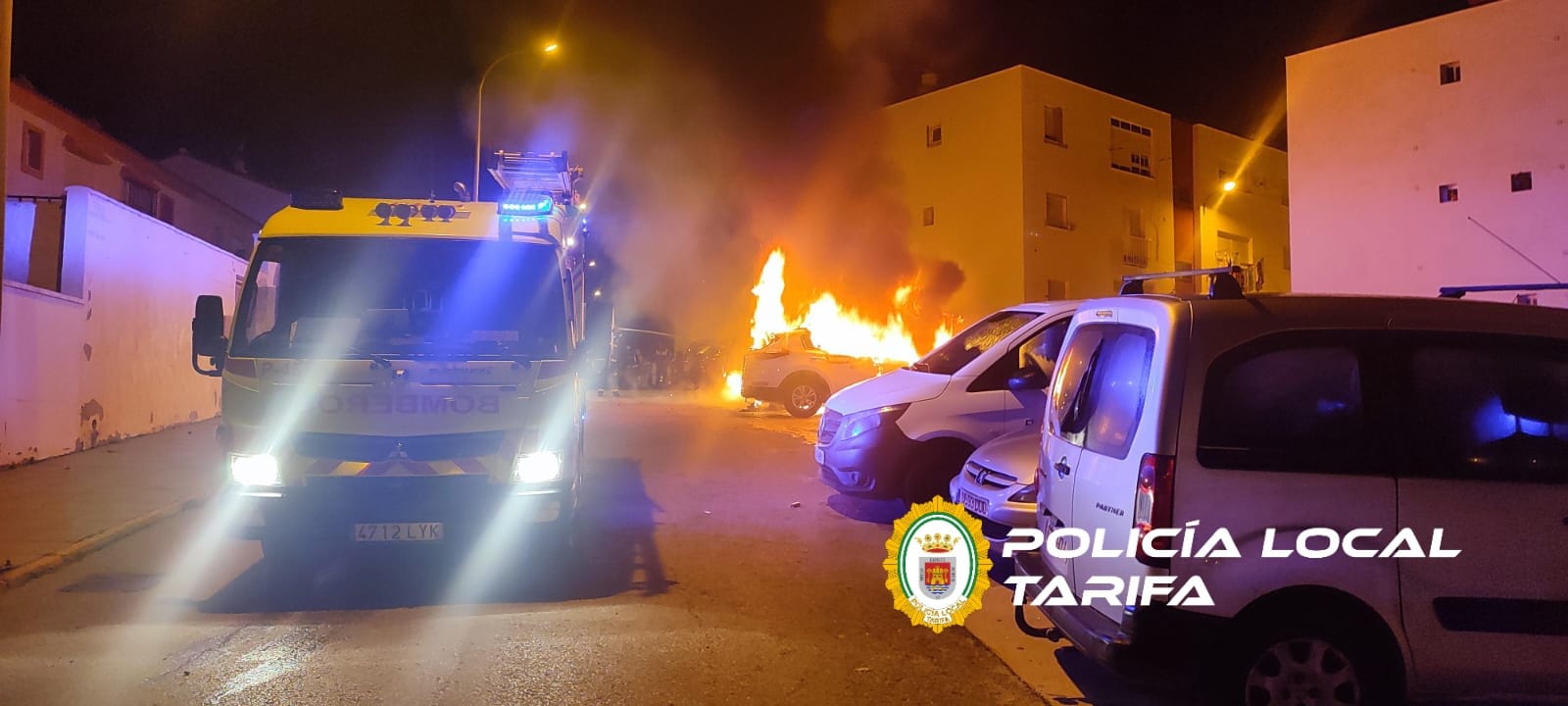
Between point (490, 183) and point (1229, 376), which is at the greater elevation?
point (490, 183)

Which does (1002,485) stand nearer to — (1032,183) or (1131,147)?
(1032,183)

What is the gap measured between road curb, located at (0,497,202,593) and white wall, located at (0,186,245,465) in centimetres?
324

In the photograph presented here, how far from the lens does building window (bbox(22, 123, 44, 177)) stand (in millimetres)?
20094

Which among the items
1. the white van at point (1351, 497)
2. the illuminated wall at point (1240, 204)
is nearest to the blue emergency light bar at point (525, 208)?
the white van at point (1351, 497)

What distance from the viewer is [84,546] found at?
6809mm

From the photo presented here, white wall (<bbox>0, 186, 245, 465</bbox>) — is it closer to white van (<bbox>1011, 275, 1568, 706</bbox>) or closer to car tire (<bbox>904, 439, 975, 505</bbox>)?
car tire (<bbox>904, 439, 975, 505</bbox>)

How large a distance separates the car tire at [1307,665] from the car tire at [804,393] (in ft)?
46.2

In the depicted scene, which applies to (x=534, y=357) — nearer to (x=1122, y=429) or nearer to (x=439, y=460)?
(x=439, y=460)

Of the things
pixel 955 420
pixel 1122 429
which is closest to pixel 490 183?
pixel 955 420

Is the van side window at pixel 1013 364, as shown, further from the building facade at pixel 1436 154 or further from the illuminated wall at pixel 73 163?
the illuminated wall at pixel 73 163

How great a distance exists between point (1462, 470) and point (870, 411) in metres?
4.53

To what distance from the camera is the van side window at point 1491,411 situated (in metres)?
3.27

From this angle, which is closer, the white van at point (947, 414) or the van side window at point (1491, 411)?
the van side window at point (1491, 411)

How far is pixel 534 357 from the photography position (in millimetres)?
5832
